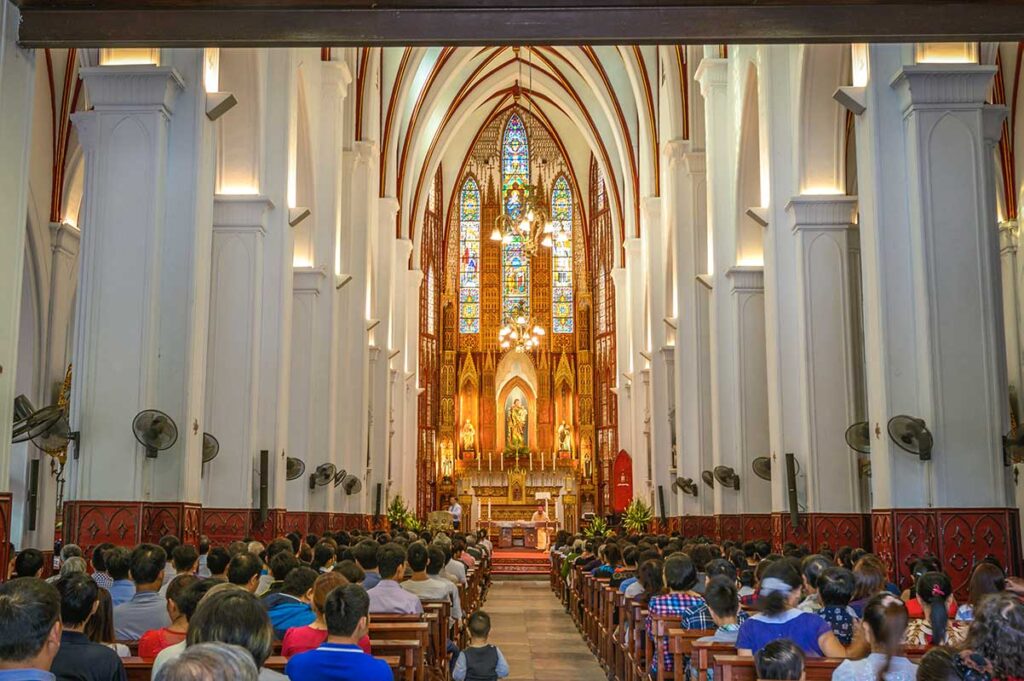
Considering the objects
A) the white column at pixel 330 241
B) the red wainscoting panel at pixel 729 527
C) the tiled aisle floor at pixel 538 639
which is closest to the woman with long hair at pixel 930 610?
the tiled aisle floor at pixel 538 639

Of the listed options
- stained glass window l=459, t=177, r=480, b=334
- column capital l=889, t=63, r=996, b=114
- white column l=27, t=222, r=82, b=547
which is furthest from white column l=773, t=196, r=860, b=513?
stained glass window l=459, t=177, r=480, b=334

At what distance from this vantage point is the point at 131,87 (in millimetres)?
10203

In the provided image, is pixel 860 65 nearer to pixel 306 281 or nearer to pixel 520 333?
pixel 306 281

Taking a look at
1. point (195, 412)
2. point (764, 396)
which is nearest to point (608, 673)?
point (195, 412)

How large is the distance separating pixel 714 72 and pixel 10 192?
12.8 meters

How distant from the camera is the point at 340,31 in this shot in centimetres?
814

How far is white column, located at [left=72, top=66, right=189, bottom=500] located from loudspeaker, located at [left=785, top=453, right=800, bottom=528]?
6797 millimetres

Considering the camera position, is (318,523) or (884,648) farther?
(318,523)

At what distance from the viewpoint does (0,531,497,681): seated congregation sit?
10.6 feet

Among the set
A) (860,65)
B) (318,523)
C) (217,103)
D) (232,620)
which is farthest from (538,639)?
(232,620)

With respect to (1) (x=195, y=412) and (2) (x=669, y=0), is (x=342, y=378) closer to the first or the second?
(1) (x=195, y=412)

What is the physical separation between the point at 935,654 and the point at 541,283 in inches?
1389

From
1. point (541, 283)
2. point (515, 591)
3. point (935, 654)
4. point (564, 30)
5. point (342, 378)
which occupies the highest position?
point (541, 283)

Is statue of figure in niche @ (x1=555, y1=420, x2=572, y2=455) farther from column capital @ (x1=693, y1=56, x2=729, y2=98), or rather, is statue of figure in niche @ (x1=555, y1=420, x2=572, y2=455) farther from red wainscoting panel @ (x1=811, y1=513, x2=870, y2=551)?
red wainscoting panel @ (x1=811, y1=513, x2=870, y2=551)
